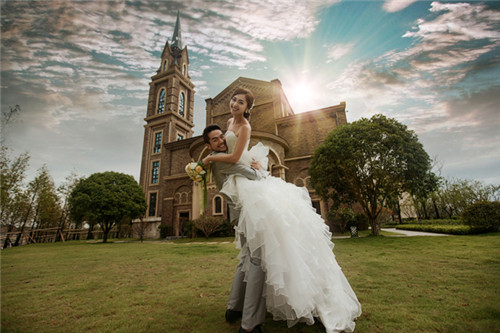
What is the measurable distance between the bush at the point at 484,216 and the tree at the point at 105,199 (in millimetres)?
22239

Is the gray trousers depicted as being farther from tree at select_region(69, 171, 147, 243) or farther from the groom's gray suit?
tree at select_region(69, 171, 147, 243)

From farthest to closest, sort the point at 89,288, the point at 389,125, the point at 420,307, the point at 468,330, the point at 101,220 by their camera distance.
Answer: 1. the point at 101,220
2. the point at 389,125
3. the point at 89,288
4. the point at 420,307
5. the point at 468,330

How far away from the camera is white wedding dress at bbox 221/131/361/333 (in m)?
1.90

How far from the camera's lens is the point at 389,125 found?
37.8 feet

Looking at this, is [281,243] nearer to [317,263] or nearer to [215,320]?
[317,263]

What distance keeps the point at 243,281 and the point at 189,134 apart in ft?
103

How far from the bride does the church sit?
12.0m

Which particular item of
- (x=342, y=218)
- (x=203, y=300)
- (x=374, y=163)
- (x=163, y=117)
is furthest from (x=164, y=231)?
(x=203, y=300)

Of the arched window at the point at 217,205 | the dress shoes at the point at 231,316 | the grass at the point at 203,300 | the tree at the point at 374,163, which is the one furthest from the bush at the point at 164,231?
the dress shoes at the point at 231,316

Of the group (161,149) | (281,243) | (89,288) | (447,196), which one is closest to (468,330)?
(281,243)

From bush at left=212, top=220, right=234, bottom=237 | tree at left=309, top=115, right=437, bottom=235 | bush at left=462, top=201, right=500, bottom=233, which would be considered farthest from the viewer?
bush at left=212, top=220, right=234, bottom=237

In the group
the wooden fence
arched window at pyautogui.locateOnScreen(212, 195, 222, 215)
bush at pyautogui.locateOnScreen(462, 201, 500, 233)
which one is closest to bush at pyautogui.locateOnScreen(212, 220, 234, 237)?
arched window at pyautogui.locateOnScreen(212, 195, 222, 215)

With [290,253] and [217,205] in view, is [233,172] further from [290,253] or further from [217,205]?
[217,205]

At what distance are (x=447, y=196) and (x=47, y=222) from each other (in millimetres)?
52349
